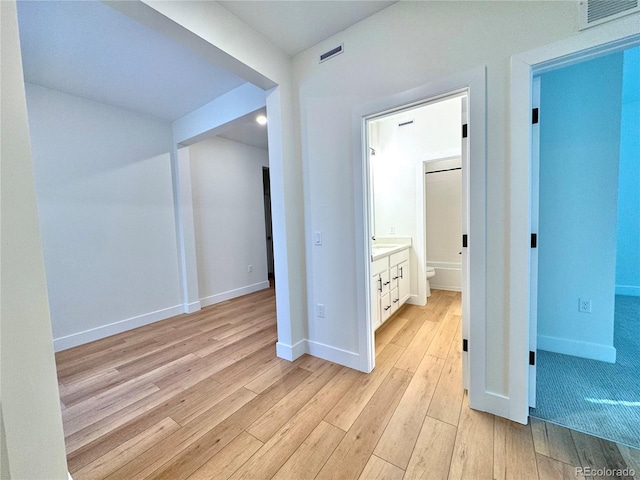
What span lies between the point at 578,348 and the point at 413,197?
228 centimetres

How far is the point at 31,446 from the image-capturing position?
81 cm

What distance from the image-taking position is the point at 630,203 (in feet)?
11.6

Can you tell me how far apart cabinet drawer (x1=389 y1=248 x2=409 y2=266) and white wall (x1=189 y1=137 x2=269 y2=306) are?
8.66 feet

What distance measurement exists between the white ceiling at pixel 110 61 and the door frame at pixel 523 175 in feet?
7.64

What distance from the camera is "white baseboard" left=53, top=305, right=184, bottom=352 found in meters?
2.58

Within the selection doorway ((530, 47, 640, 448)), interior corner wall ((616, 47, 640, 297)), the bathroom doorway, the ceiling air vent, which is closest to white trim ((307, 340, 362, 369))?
the bathroom doorway

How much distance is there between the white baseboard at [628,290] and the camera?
353 centimetres

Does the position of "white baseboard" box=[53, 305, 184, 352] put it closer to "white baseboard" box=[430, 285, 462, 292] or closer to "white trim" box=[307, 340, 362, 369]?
"white trim" box=[307, 340, 362, 369]

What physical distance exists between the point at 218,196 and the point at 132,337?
2241mm

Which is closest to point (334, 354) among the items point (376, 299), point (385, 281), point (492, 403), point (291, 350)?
point (291, 350)

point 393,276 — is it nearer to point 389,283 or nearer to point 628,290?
point 389,283

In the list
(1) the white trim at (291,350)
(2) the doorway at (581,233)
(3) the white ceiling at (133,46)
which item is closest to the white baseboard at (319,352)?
(1) the white trim at (291,350)

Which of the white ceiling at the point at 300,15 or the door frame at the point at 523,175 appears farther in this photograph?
the white ceiling at the point at 300,15

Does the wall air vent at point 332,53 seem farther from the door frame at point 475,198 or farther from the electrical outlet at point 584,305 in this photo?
the electrical outlet at point 584,305
